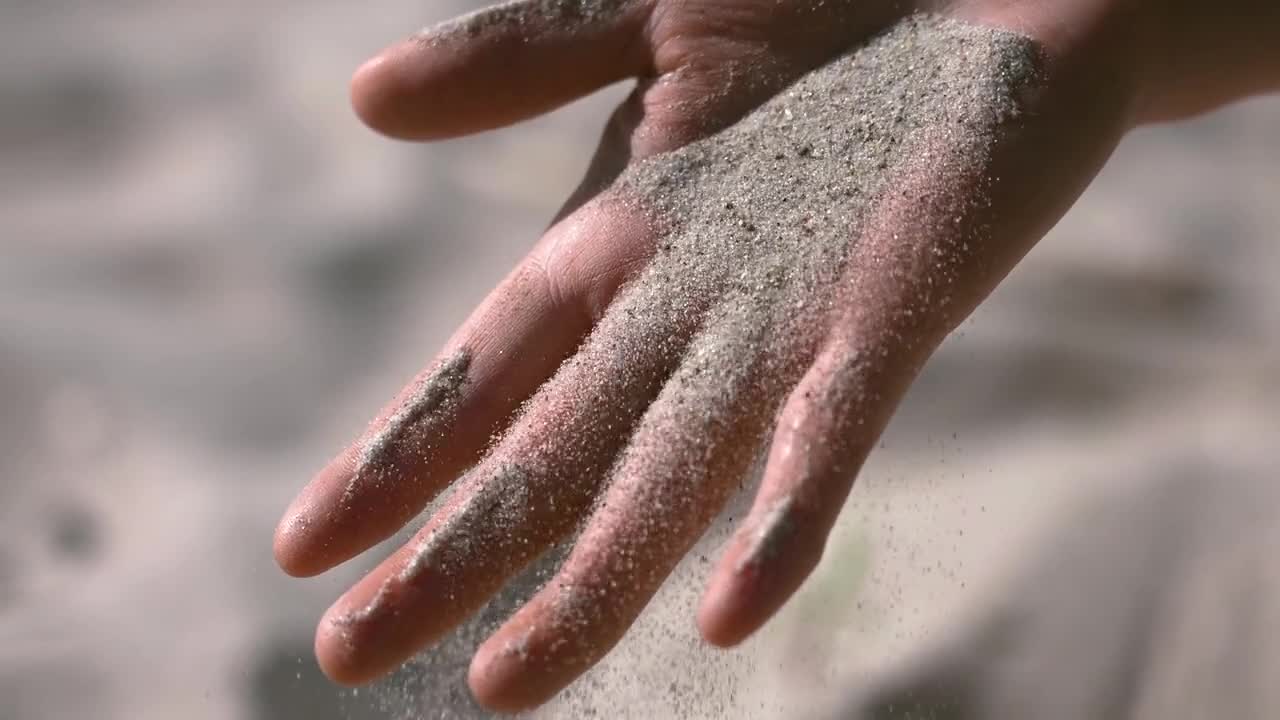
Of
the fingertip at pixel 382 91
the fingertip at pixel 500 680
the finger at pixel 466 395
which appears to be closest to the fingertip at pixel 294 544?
the finger at pixel 466 395

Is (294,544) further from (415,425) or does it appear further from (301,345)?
(301,345)

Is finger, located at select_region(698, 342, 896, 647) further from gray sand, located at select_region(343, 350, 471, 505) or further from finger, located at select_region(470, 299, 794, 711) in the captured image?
gray sand, located at select_region(343, 350, 471, 505)

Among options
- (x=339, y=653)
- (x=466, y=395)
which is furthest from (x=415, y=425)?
(x=339, y=653)

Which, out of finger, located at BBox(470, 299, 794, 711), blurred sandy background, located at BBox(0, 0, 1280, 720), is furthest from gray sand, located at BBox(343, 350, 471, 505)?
blurred sandy background, located at BBox(0, 0, 1280, 720)

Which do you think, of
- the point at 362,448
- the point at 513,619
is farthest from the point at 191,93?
the point at 513,619

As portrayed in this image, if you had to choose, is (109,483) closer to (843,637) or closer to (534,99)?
(534,99)
